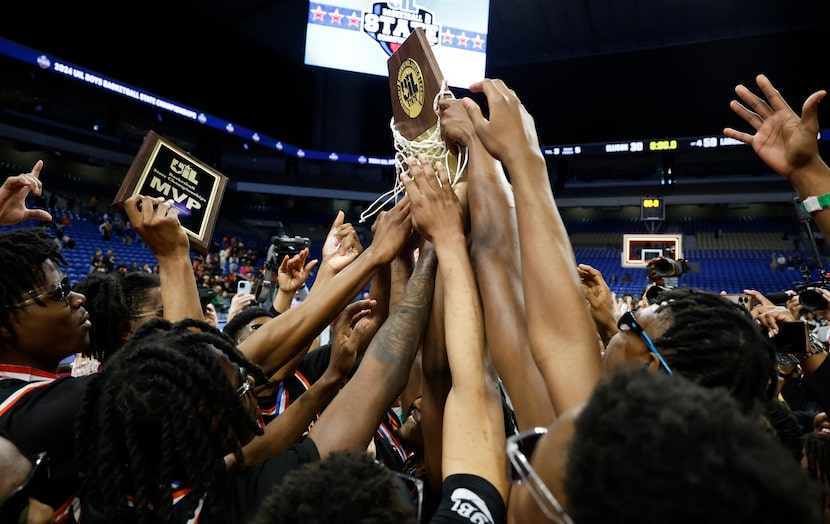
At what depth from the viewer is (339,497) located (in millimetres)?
860

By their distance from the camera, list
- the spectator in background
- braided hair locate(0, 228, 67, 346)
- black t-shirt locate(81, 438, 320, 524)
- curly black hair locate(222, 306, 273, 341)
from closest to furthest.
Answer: black t-shirt locate(81, 438, 320, 524), braided hair locate(0, 228, 67, 346), curly black hair locate(222, 306, 273, 341), the spectator in background

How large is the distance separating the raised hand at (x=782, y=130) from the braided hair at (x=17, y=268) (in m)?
2.30

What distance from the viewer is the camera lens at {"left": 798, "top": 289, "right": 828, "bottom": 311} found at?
263 cm

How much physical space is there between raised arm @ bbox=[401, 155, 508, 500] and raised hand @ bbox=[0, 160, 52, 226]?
157cm

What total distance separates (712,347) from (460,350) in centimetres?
55

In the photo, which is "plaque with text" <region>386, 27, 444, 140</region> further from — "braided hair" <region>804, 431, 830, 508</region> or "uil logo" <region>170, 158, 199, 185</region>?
"braided hair" <region>804, 431, 830, 508</region>

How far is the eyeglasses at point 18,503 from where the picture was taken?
1.08 metres

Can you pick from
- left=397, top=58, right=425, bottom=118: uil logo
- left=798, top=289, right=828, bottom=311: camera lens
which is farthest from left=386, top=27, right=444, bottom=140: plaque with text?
left=798, top=289, right=828, bottom=311: camera lens

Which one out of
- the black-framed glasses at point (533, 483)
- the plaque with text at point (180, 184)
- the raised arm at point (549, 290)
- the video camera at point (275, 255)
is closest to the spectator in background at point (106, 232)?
the video camera at point (275, 255)

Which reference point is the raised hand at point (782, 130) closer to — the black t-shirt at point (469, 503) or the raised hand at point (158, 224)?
the black t-shirt at point (469, 503)

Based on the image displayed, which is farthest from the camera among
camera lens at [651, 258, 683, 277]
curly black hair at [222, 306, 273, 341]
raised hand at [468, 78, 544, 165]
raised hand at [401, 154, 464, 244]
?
camera lens at [651, 258, 683, 277]

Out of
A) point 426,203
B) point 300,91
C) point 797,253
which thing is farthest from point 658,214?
point 300,91

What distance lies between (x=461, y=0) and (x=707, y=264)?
13.6m

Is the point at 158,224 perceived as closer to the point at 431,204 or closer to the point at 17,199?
the point at 17,199
